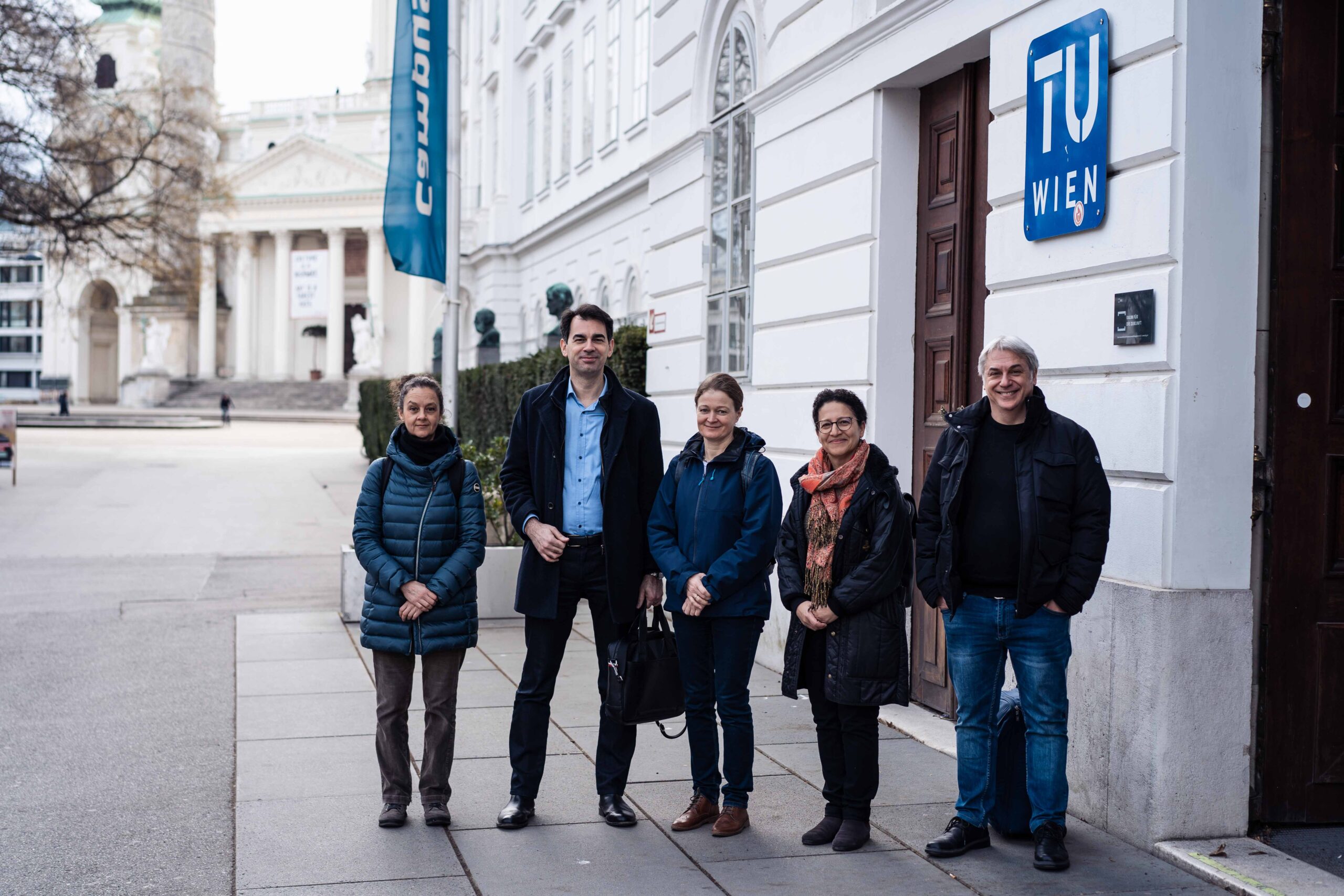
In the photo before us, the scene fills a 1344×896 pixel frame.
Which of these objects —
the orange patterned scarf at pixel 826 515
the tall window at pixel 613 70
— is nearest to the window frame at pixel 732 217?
the orange patterned scarf at pixel 826 515

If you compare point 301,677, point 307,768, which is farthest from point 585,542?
point 301,677

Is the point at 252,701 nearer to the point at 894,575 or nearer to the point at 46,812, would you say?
the point at 46,812

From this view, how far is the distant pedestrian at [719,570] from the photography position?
17.3 feet

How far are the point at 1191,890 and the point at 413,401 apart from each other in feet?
11.0

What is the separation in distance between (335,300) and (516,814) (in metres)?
85.3

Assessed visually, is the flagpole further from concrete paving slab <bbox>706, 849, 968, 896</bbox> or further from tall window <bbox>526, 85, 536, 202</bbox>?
tall window <bbox>526, 85, 536, 202</bbox>

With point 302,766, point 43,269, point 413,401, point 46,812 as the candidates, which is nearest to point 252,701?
point 302,766

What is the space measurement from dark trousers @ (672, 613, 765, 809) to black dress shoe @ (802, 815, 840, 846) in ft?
0.96

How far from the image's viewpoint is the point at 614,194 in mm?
24531

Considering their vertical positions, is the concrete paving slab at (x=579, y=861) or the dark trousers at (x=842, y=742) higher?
the dark trousers at (x=842, y=742)

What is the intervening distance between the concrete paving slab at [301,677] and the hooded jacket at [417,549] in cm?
280

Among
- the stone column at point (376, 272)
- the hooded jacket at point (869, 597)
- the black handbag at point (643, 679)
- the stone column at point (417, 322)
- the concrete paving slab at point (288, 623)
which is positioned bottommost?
the concrete paving slab at point (288, 623)

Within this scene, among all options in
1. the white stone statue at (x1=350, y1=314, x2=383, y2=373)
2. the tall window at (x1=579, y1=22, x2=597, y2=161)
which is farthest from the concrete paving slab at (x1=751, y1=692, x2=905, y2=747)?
the white stone statue at (x1=350, y1=314, x2=383, y2=373)

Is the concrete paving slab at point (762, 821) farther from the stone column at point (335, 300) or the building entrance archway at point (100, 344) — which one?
the building entrance archway at point (100, 344)
